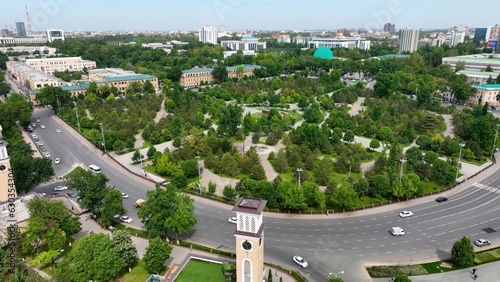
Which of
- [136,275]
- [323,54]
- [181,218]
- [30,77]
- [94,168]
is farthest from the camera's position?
[323,54]

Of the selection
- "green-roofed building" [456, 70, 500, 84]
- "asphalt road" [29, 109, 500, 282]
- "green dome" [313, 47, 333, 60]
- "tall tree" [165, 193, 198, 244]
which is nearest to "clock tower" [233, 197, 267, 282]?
"asphalt road" [29, 109, 500, 282]

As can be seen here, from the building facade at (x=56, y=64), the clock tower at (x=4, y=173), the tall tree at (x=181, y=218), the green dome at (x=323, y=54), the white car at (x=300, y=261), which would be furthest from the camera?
the green dome at (x=323, y=54)

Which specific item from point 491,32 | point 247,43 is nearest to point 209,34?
point 247,43

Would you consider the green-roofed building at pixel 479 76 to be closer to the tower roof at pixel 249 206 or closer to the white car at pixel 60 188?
the tower roof at pixel 249 206

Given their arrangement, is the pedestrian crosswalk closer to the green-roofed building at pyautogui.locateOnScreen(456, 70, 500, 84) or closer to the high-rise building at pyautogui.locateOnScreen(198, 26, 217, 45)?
the green-roofed building at pyautogui.locateOnScreen(456, 70, 500, 84)

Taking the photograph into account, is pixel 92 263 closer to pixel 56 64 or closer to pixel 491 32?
pixel 56 64

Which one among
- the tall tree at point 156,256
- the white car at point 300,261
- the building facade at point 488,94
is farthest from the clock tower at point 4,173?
the building facade at point 488,94
